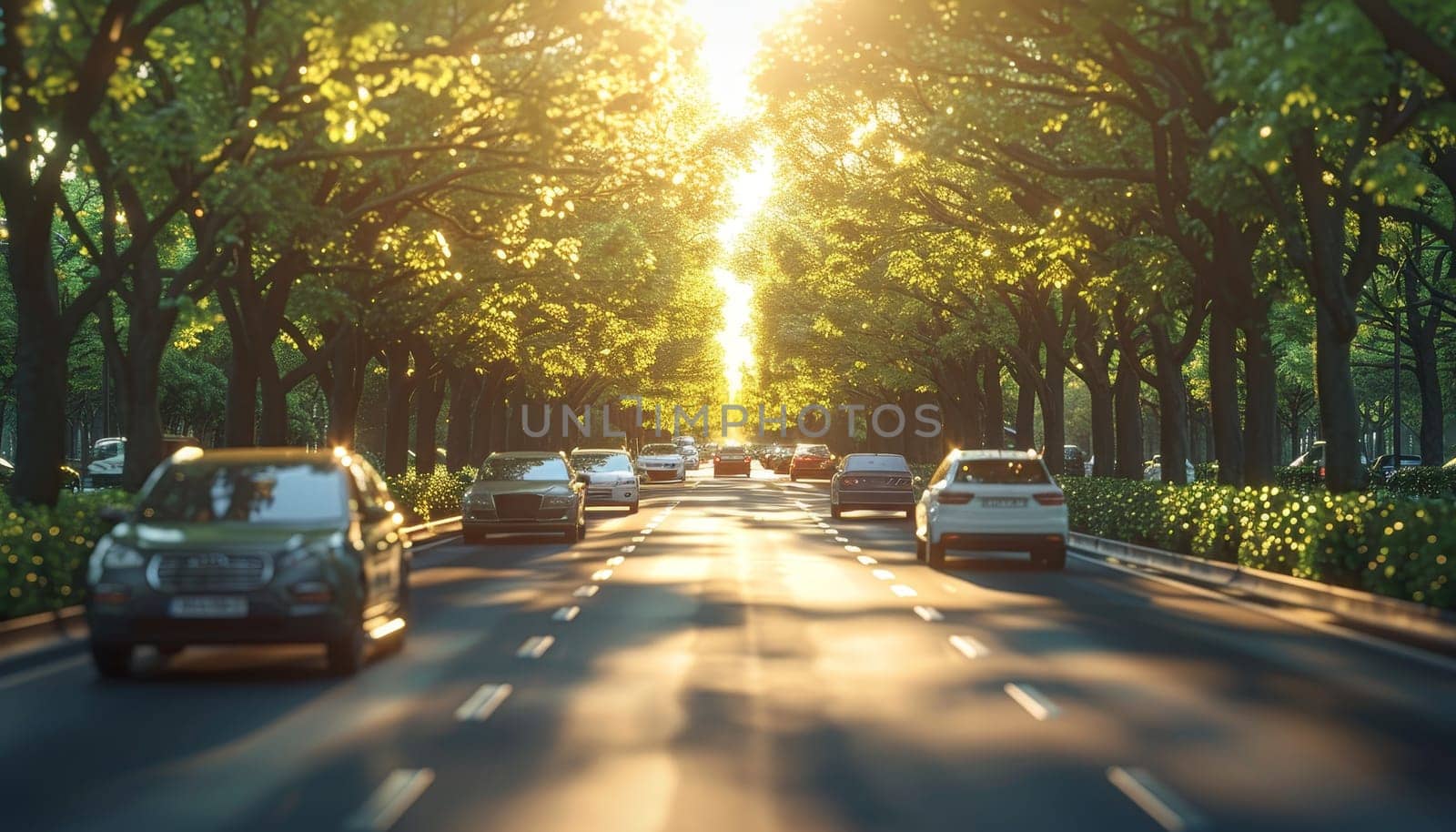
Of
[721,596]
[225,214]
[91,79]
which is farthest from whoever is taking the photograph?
[225,214]

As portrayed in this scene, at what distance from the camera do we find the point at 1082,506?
32.7 metres

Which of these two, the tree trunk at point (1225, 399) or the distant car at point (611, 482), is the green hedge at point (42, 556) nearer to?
the tree trunk at point (1225, 399)

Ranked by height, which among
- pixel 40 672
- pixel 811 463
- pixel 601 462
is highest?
pixel 811 463

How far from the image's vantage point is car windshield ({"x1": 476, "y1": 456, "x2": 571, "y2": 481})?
31531mm

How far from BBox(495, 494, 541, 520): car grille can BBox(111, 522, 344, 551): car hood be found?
1785 cm

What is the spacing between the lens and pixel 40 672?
1265cm

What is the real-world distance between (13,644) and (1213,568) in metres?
14.2

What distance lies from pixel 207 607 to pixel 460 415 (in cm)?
3940

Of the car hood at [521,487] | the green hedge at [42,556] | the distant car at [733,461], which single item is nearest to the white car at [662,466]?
the distant car at [733,461]

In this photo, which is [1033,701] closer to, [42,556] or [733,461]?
[42,556]

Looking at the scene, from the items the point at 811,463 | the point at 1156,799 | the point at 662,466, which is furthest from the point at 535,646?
the point at 811,463

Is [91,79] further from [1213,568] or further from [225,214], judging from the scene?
[1213,568]

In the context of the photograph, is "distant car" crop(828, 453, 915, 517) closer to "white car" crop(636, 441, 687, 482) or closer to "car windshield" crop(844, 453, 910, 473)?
"car windshield" crop(844, 453, 910, 473)

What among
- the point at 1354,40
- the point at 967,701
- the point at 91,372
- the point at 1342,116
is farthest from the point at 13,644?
the point at 91,372
